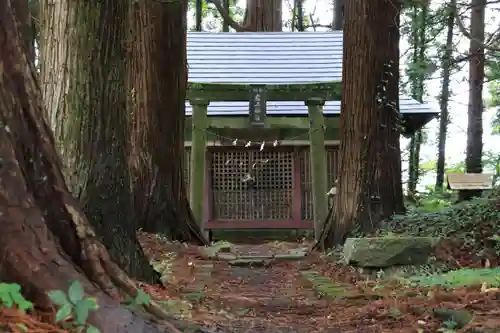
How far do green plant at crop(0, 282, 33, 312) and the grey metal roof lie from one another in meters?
12.1

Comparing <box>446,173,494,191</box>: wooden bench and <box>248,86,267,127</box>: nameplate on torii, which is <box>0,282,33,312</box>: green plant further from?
<box>446,173,494,191</box>: wooden bench

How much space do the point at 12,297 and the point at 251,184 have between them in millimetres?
12491

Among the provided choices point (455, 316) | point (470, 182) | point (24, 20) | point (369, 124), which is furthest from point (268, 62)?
point (24, 20)

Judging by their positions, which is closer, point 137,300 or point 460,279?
point 137,300

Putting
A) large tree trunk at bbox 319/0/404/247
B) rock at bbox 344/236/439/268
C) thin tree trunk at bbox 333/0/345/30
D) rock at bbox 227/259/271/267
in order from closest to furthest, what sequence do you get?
rock at bbox 344/236/439/268, large tree trunk at bbox 319/0/404/247, rock at bbox 227/259/271/267, thin tree trunk at bbox 333/0/345/30

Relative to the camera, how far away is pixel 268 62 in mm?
16594

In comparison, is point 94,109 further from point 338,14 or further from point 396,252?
point 338,14

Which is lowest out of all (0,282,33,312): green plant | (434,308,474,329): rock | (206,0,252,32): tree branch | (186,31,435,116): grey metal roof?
(434,308,474,329): rock

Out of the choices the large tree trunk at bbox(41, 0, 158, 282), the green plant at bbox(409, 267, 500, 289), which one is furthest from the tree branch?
the green plant at bbox(409, 267, 500, 289)

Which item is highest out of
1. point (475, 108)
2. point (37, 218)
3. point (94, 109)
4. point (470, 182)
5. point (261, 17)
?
point (261, 17)

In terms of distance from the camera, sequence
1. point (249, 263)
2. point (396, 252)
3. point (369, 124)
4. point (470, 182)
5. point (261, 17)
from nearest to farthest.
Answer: point (396, 252) < point (369, 124) < point (249, 263) < point (470, 182) < point (261, 17)

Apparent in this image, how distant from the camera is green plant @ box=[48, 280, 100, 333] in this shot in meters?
2.42

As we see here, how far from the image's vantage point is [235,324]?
407 centimetres

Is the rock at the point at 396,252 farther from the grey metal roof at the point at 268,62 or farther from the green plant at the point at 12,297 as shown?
the grey metal roof at the point at 268,62
